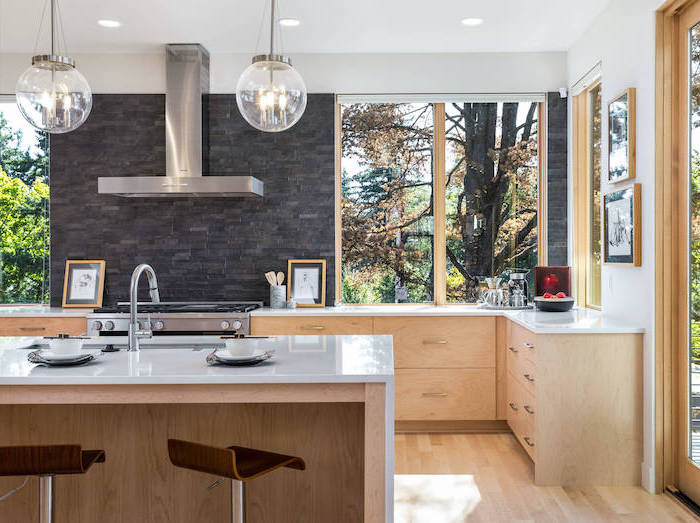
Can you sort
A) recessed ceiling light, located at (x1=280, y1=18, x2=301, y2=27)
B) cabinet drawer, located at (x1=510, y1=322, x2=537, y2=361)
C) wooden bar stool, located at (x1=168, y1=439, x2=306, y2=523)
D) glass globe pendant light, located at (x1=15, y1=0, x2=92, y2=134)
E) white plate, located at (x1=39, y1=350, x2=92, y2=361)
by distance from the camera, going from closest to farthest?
1. wooden bar stool, located at (x1=168, y1=439, x2=306, y2=523)
2. white plate, located at (x1=39, y1=350, x2=92, y2=361)
3. glass globe pendant light, located at (x1=15, y1=0, x2=92, y2=134)
4. cabinet drawer, located at (x1=510, y1=322, x2=537, y2=361)
5. recessed ceiling light, located at (x1=280, y1=18, x2=301, y2=27)

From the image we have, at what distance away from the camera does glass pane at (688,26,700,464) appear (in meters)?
3.07

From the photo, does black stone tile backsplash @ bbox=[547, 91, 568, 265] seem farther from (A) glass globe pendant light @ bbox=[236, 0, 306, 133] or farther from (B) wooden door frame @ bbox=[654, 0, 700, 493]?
(A) glass globe pendant light @ bbox=[236, 0, 306, 133]

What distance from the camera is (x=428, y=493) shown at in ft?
11.0

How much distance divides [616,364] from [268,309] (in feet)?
7.65

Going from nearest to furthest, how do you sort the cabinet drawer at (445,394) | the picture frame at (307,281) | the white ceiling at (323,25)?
the white ceiling at (323,25) < the cabinet drawer at (445,394) < the picture frame at (307,281)

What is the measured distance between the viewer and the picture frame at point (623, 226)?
11.2 feet

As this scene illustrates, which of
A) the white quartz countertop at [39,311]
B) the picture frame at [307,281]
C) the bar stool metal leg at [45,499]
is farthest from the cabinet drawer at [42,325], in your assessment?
the bar stool metal leg at [45,499]

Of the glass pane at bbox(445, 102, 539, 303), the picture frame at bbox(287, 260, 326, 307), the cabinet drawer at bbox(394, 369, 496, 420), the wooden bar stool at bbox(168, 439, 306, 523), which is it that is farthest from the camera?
the glass pane at bbox(445, 102, 539, 303)

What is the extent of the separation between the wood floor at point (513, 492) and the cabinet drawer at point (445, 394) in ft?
0.76

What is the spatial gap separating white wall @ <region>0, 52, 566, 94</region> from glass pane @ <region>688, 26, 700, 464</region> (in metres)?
1.83

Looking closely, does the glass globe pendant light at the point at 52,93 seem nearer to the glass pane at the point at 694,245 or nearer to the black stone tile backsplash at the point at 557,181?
the glass pane at the point at 694,245

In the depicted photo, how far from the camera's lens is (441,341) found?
14.7 ft

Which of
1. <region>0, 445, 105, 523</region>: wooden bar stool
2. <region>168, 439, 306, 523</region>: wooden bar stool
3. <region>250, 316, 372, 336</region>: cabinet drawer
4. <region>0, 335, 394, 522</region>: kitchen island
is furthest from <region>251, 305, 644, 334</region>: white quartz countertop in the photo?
<region>0, 445, 105, 523</region>: wooden bar stool

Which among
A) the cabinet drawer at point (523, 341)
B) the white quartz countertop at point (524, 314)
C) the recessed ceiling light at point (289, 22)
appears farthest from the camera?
the recessed ceiling light at point (289, 22)
